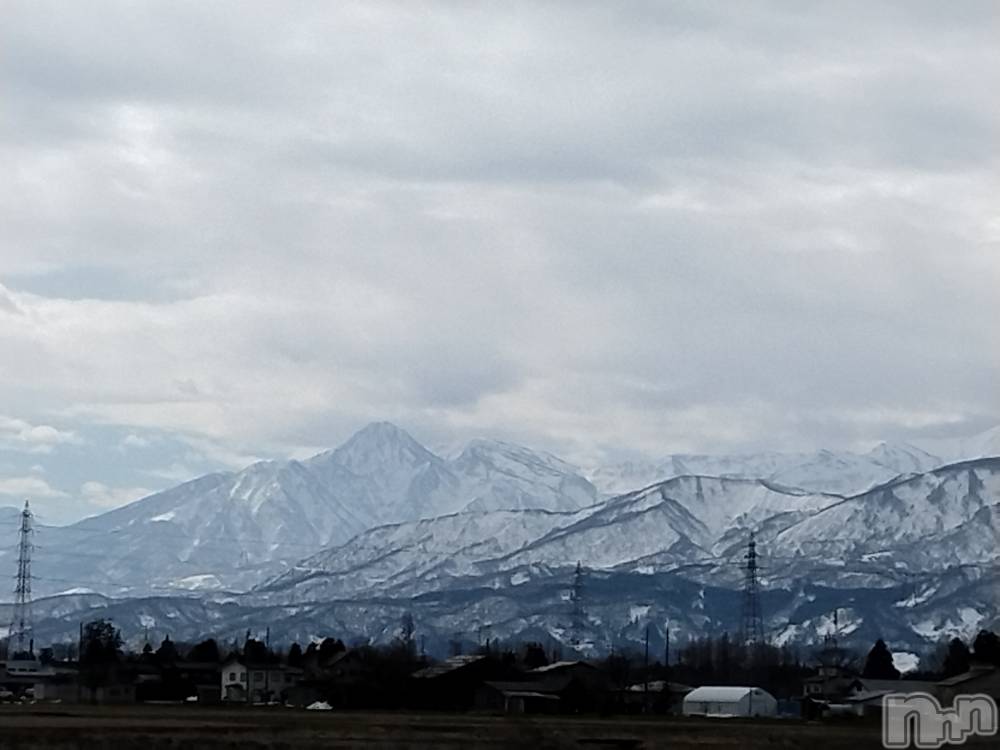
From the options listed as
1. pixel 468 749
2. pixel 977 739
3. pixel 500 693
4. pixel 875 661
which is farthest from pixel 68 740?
A: pixel 875 661

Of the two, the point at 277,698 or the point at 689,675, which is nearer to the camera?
the point at 277,698

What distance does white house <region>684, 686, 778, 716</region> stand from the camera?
140m

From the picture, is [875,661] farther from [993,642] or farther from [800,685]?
[993,642]

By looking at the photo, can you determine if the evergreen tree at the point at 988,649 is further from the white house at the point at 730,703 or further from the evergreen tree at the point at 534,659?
the evergreen tree at the point at 534,659

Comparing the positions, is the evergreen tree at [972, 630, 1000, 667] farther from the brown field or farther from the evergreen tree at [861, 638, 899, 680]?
the brown field

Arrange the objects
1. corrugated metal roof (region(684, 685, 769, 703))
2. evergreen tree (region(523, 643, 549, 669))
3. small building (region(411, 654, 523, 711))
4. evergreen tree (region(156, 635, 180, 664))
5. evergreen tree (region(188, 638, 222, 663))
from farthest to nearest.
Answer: evergreen tree (region(188, 638, 222, 663)), evergreen tree (region(156, 635, 180, 664)), evergreen tree (region(523, 643, 549, 669)), corrugated metal roof (region(684, 685, 769, 703)), small building (region(411, 654, 523, 711))

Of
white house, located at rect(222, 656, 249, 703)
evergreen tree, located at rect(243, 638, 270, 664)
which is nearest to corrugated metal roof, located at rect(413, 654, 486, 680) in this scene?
white house, located at rect(222, 656, 249, 703)

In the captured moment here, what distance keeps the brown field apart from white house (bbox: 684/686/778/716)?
3449 centimetres

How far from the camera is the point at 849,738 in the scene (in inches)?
3140

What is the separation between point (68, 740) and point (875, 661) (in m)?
137

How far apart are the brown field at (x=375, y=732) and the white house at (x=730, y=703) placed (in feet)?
113

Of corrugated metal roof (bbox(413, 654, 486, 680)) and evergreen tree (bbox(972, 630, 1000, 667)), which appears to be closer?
evergreen tree (bbox(972, 630, 1000, 667))

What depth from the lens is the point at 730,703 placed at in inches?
5586

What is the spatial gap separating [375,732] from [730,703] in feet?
222
